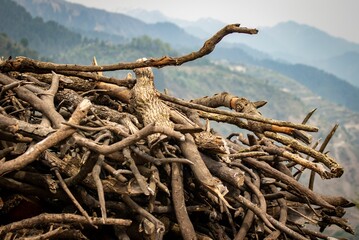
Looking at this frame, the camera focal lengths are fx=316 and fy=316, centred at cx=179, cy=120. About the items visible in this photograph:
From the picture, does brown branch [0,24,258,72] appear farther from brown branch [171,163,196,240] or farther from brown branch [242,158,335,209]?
brown branch [242,158,335,209]

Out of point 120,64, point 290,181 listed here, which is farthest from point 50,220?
point 290,181

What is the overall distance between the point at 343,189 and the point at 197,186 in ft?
459

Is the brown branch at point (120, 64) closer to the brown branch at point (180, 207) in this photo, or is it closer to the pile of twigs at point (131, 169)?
the pile of twigs at point (131, 169)

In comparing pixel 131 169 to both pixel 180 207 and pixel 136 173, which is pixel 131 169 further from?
pixel 180 207

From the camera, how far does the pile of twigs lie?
2.47 m

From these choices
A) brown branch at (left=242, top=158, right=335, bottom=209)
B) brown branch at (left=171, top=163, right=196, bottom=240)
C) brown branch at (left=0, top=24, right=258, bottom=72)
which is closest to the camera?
brown branch at (left=171, top=163, right=196, bottom=240)

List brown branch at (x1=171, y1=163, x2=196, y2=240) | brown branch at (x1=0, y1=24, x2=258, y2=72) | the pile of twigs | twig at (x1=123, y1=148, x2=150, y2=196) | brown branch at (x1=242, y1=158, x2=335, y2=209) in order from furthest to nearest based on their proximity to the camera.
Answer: brown branch at (x1=242, y1=158, x2=335, y2=209) → brown branch at (x1=0, y1=24, x2=258, y2=72) → brown branch at (x1=171, y1=163, x2=196, y2=240) → the pile of twigs → twig at (x1=123, y1=148, x2=150, y2=196)

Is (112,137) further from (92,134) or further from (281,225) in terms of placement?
(281,225)

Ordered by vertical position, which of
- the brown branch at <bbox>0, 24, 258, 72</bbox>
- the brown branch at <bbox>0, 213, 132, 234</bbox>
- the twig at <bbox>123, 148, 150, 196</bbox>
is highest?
the brown branch at <bbox>0, 24, 258, 72</bbox>

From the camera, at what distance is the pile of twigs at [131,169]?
2467mm

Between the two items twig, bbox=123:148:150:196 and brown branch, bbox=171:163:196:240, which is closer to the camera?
twig, bbox=123:148:150:196

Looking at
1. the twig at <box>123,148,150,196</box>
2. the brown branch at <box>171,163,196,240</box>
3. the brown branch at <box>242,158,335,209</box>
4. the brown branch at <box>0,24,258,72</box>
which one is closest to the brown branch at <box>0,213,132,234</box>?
the twig at <box>123,148,150,196</box>

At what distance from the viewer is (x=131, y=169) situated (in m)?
2.50

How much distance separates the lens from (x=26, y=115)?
316 cm
